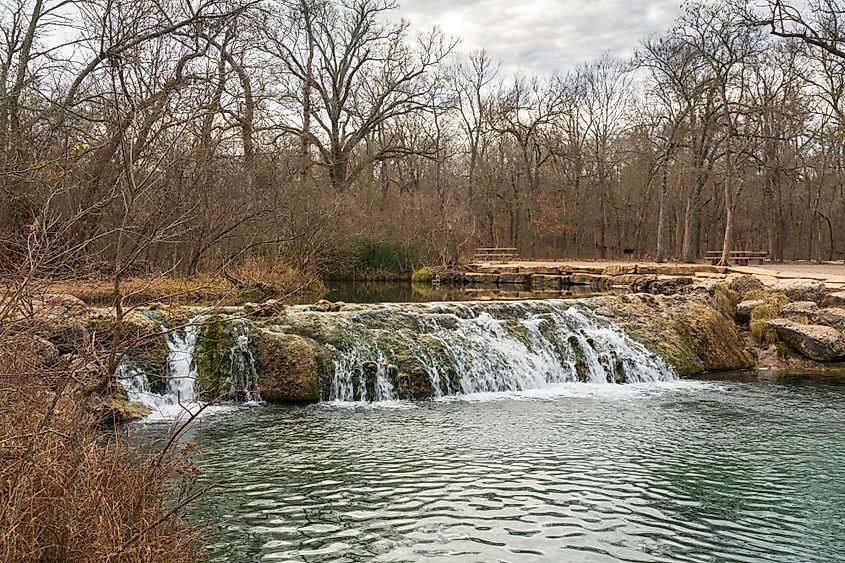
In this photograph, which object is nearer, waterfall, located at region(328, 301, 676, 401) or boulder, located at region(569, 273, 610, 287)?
waterfall, located at region(328, 301, 676, 401)

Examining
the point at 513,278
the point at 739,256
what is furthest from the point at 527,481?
the point at 739,256

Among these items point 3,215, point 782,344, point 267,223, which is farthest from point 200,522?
point 267,223

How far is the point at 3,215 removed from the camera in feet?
34.8

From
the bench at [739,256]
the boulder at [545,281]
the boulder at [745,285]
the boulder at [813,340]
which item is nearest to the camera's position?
the boulder at [813,340]

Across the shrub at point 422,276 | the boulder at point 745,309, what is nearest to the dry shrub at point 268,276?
the shrub at point 422,276

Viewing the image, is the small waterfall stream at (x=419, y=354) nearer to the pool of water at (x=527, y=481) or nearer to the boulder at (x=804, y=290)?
the pool of water at (x=527, y=481)

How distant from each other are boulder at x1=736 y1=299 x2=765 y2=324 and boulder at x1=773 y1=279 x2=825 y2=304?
65cm

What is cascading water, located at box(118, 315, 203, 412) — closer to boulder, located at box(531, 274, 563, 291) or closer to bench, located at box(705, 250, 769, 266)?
boulder, located at box(531, 274, 563, 291)

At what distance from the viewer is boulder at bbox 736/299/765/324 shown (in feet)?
47.4

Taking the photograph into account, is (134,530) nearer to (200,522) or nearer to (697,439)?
(200,522)

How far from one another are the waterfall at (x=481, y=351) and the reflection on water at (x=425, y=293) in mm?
4694

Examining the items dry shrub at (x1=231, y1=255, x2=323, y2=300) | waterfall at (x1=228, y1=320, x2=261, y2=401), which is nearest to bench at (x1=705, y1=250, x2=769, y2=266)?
dry shrub at (x1=231, y1=255, x2=323, y2=300)

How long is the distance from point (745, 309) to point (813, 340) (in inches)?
73.4

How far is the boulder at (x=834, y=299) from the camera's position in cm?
1390
